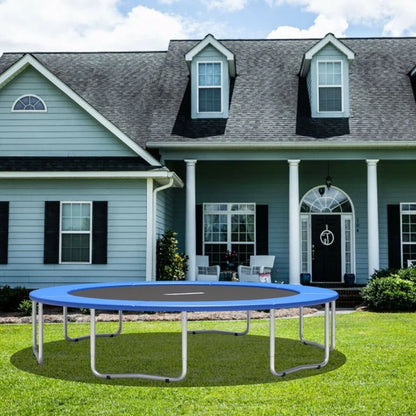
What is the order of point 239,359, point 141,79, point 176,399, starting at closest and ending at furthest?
point 176,399 → point 239,359 → point 141,79

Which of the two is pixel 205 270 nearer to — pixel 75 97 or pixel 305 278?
pixel 305 278

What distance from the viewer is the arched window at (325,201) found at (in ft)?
57.7

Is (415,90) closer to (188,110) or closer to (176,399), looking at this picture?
(188,110)

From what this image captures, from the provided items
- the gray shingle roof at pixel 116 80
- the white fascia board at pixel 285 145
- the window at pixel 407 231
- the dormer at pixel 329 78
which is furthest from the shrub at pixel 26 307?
the window at pixel 407 231

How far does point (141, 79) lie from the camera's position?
62.7 feet

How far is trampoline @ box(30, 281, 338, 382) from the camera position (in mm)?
6887

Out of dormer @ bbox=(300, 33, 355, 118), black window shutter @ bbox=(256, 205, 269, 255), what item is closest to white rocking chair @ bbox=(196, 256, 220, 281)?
black window shutter @ bbox=(256, 205, 269, 255)

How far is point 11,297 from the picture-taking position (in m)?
13.3

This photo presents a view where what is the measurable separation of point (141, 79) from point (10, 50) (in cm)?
516

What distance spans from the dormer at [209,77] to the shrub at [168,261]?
12.8 feet

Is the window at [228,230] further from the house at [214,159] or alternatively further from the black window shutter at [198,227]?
the black window shutter at [198,227]

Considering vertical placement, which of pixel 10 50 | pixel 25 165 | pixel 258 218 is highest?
pixel 10 50

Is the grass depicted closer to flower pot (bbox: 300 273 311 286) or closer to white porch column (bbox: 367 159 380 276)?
white porch column (bbox: 367 159 380 276)

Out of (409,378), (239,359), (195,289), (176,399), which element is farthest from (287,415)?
(195,289)
